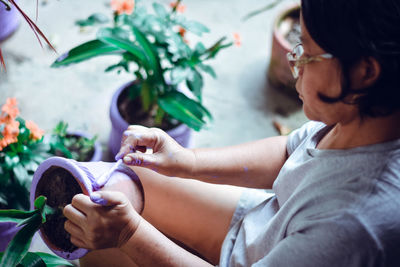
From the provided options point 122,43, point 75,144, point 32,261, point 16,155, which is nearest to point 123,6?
point 122,43

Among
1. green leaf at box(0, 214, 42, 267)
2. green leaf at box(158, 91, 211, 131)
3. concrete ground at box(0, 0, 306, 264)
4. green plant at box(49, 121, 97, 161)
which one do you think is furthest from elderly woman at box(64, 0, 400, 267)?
concrete ground at box(0, 0, 306, 264)

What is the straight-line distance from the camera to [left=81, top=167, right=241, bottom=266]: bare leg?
103 centimetres

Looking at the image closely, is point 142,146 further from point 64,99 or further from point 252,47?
point 252,47

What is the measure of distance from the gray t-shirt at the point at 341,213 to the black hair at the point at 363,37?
87 mm

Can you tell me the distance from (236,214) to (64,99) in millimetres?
1261

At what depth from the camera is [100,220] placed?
2.69 feet

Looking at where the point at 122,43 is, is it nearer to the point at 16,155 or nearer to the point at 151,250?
the point at 16,155

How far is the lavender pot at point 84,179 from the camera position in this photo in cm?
86

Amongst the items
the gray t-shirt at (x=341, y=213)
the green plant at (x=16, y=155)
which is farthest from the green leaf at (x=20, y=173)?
the gray t-shirt at (x=341, y=213)

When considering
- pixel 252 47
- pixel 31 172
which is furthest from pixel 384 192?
pixel 252 47

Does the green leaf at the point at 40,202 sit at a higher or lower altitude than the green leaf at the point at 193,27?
lower

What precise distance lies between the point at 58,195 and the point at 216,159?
1.26ft

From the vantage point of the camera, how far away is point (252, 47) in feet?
7.93

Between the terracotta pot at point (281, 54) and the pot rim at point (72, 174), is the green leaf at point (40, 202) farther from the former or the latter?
the terracotta pot at point (281, 54)
